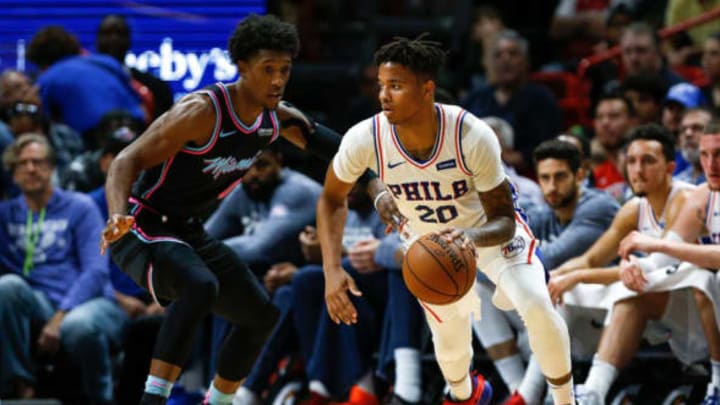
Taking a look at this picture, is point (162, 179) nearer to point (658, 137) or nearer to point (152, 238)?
point (152, 238)

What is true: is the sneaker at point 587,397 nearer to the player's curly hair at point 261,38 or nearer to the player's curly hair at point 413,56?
the player's curly hair at point 413,56

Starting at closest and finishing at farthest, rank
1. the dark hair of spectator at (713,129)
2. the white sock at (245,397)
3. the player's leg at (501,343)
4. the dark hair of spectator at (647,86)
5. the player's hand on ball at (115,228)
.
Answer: the player's hand on ball at (115,228)
the dark hair of spectator at (713,129)
the player's leg at (501,343)
the white sock at (245,397)
the dark hair of spectator at (647,86)

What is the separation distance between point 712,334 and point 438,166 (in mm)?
1806

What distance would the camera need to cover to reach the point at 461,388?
6.09m

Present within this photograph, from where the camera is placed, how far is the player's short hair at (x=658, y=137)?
694 centimetres

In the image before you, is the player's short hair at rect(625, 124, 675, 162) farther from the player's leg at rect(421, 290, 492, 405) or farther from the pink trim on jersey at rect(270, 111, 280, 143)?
the pink trim on jersey at rect(270, 111, 280, 143)

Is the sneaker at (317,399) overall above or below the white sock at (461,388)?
below

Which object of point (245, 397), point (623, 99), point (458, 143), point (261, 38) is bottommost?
point (245, 397)

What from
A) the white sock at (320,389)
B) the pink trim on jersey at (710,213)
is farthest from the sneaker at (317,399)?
the pink trim on jersey at (710,213)

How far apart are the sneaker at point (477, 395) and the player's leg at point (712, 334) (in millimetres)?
1153

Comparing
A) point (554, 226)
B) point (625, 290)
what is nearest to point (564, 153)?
point (554, 226)

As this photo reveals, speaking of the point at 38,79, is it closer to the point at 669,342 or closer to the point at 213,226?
the point at 213,226

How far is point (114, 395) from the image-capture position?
8172mm

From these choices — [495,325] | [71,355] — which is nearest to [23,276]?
[71,355]
